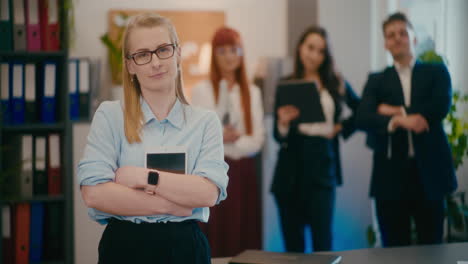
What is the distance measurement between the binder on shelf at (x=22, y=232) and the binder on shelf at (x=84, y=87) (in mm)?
773

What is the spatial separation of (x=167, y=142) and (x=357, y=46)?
3058 mm

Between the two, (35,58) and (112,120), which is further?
(35,58)

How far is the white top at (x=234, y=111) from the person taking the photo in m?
3.03

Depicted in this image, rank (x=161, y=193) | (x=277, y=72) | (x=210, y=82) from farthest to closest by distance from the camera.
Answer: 1. (x=277, y=72)
2. (x=210, y=82)
3. (x=161, y=193)

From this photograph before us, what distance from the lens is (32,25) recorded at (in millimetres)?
2471

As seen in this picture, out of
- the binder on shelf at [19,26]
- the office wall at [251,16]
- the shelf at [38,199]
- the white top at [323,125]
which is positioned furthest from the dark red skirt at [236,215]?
the office wall at [251,16]

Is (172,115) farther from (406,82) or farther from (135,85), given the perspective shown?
(406,82)

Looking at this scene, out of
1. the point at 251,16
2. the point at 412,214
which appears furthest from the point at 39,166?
the point at 251,16

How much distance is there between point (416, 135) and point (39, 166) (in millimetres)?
1823

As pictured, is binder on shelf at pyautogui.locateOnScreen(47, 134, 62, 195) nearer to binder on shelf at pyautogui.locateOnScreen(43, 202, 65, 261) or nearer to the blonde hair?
binder on shelf at pyautogui.locateOnScreen(43, 202, 65, 261)

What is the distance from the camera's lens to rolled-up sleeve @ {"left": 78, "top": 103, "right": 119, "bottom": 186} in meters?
1.21

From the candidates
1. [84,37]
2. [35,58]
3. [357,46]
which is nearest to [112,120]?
[35,58]

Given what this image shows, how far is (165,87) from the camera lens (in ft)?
4.07

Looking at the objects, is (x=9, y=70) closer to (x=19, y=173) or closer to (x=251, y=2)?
(x=19, y=173)
